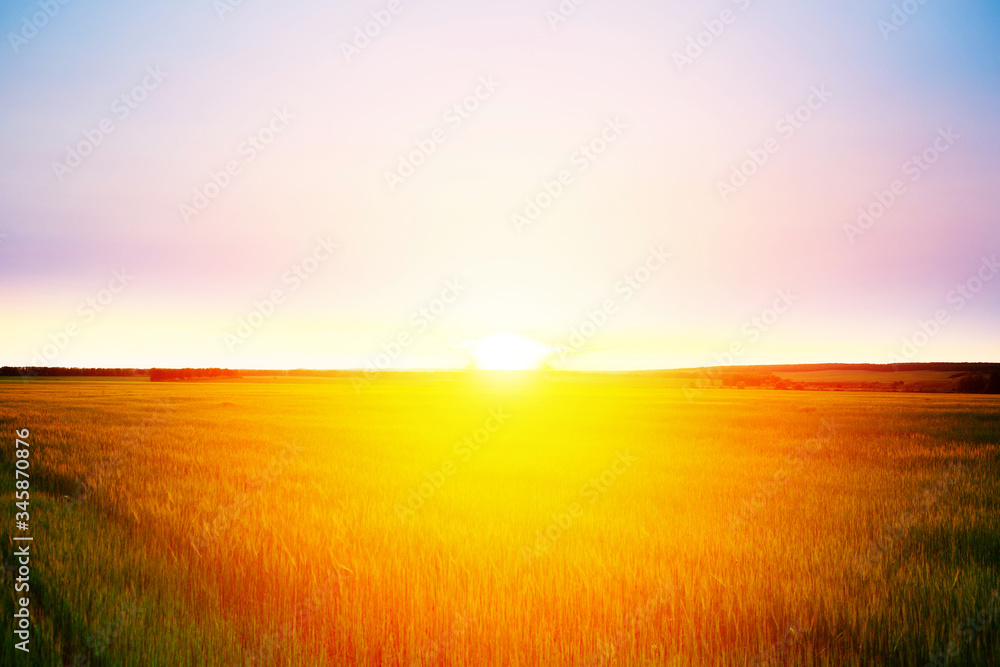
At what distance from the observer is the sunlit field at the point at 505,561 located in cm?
480

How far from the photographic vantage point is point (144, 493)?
1009 centimetres

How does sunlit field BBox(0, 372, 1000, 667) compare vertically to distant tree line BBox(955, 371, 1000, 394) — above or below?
below

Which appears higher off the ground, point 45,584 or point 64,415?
point 64,415

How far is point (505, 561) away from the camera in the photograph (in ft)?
21.7

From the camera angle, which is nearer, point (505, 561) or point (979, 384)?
point (505, 561)

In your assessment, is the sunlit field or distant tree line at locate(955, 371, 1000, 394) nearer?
the sunlit field

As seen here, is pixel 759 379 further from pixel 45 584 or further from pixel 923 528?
pixel 45 584

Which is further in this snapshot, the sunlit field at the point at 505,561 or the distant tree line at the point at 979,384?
the distant tree line at the point at 979,384

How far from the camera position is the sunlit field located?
4805 mm

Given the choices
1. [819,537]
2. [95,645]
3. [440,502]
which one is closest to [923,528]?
[819,537]

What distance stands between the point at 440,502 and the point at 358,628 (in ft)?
16.0

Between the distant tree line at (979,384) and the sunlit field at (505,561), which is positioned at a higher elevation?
the distant tree line at (979,384)

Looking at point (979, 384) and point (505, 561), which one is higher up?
point (979, 384)

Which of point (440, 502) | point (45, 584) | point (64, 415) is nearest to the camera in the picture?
point (45, 584)
